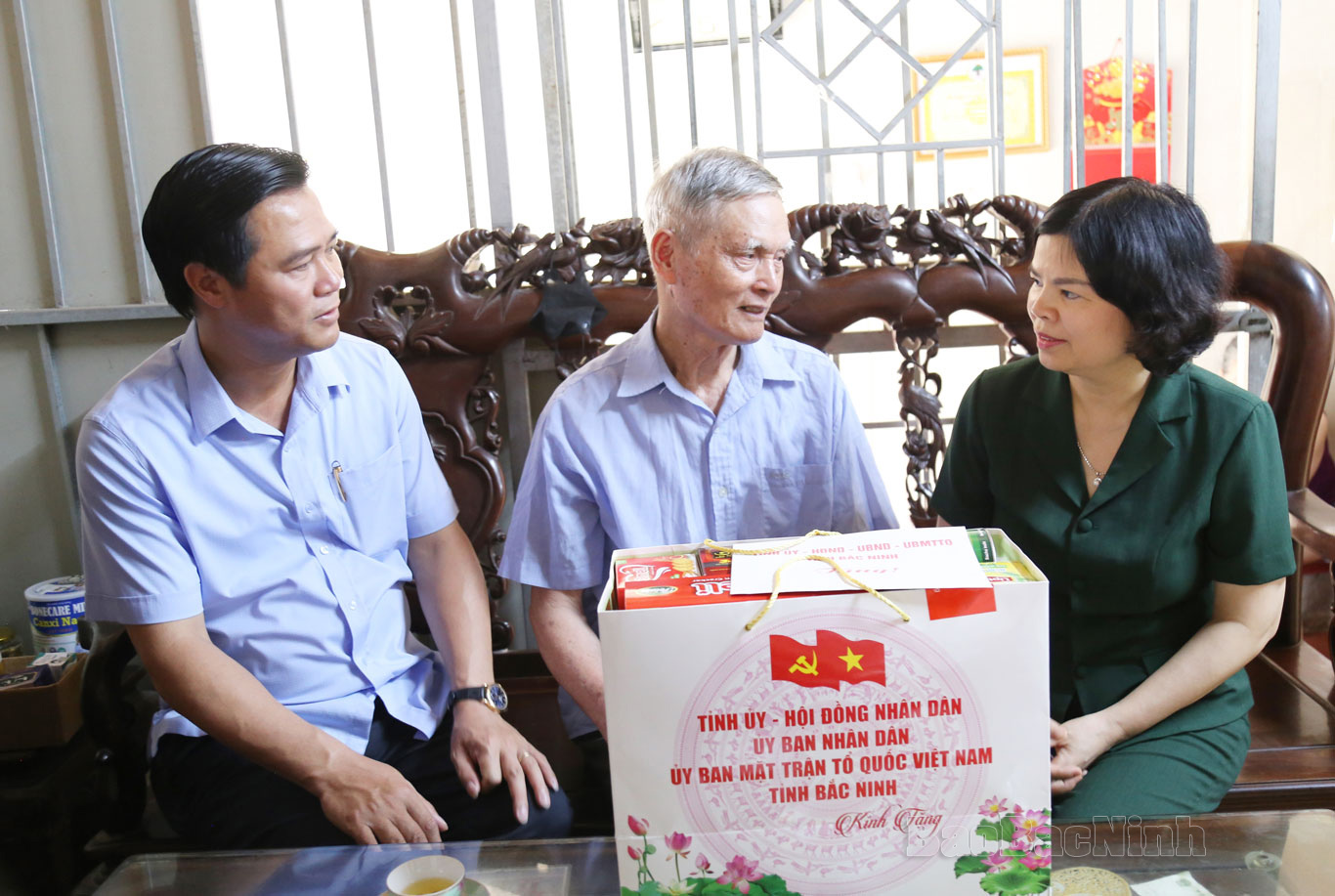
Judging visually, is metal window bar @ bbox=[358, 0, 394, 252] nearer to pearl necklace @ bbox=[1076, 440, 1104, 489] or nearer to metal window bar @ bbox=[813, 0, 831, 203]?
metal window bar @ bbox=[813, 0, 831, 203]

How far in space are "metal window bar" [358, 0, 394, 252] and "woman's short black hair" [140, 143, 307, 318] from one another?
747 millimetres

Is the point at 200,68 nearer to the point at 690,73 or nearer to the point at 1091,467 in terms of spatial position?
the point at 690,73

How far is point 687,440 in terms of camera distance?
1579mm

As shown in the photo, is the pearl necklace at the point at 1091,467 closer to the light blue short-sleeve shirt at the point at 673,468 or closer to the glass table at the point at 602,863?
the light blue short-sleeve shirt at the point at 673,468

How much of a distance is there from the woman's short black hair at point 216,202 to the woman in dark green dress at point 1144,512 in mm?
1105

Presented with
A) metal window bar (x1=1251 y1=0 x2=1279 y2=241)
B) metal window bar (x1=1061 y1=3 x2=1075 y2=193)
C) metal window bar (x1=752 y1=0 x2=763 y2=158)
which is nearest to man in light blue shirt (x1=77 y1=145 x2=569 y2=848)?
metal window bar (x1=752 y1=0 x2=763 y2=158)

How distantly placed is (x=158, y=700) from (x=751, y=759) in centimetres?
145

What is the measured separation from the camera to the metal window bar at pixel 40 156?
6.87 ft

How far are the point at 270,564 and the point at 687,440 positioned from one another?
2.14 feet

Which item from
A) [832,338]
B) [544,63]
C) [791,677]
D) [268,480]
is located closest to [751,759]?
[791,677]

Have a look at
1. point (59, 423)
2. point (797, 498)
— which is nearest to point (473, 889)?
point (797, 498)

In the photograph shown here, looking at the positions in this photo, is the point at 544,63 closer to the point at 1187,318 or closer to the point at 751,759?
the point at 1187,318

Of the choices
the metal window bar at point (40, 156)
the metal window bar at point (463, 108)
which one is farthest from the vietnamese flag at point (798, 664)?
the metal window bar at point (40, 156)

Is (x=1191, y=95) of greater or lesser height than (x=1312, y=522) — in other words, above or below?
above
